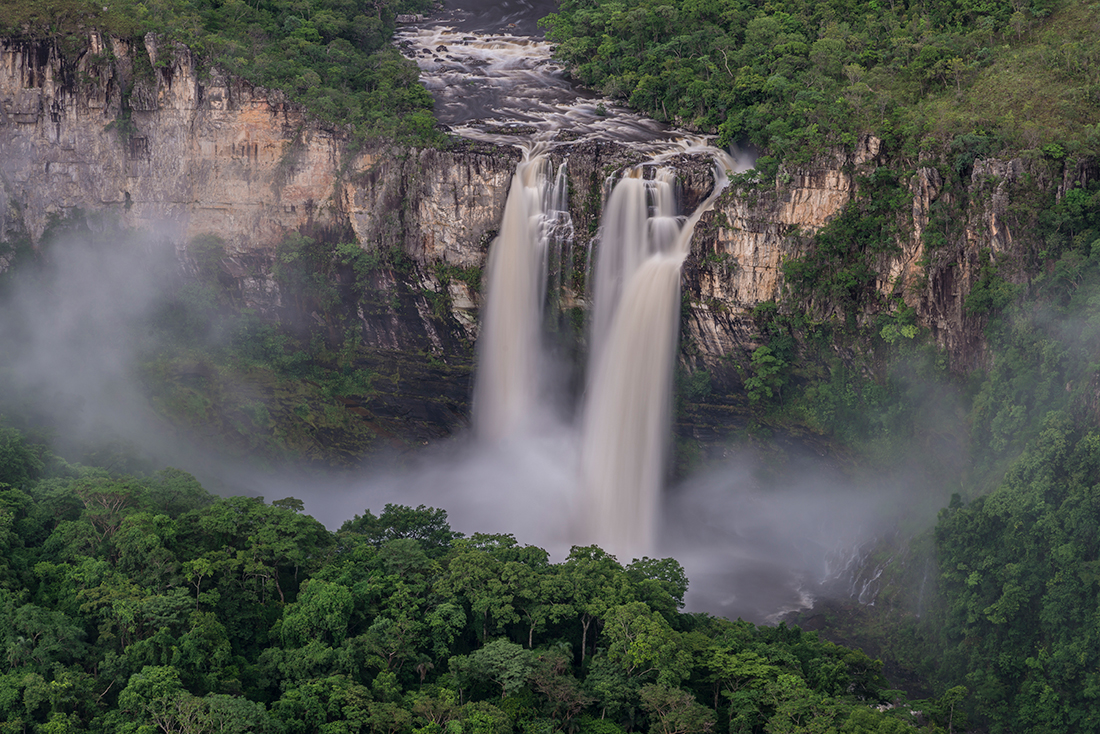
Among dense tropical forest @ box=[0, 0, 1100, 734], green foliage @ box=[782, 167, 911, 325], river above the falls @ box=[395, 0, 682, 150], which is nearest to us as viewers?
dense tropical forest @ box=[0, 0, 1100, 734]

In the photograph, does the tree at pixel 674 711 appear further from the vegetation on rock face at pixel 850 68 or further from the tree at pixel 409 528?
the vegetation on rock face at pixel 850 68

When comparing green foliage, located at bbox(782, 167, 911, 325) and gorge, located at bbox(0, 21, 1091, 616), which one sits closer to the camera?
green foliage, located at bbox(782, 167, 911, 325)

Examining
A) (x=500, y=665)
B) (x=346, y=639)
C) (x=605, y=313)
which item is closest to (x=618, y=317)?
(x=605, y=313)

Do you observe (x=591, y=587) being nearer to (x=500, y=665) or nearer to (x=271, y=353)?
(x=500, y=665)

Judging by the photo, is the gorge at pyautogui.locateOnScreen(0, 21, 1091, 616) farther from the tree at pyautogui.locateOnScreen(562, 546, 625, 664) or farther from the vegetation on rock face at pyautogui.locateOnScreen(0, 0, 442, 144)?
the tree at pyautogui.locateOnScreen(562, 546, 625, 664)

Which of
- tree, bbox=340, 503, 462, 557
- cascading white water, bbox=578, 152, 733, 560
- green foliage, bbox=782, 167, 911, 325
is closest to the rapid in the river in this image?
cascading white water, bbox=578, 152, 733, 560

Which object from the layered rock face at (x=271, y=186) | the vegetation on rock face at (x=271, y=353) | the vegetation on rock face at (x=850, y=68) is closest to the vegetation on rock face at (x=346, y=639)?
the layered rock face at (x=271, y=186)

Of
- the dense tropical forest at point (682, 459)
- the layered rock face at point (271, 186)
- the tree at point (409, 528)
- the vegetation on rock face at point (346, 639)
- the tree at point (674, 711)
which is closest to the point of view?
the vegetation on rock face at point (346, 639)
